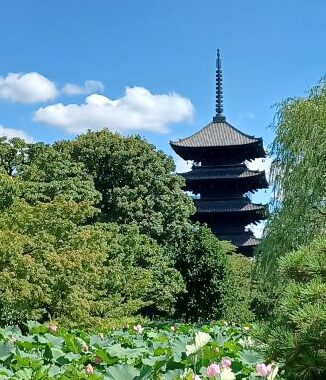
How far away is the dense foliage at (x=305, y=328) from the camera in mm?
2955

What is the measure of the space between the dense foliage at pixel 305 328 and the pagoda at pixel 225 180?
2230cm

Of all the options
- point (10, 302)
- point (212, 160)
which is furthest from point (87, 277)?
point (212, 160)

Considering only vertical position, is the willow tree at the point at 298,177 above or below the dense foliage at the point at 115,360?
above

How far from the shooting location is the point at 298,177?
11.1 meters

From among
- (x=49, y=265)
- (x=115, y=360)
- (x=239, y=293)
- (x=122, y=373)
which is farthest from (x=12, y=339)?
(x=239, y=293)

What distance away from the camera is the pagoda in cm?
2597

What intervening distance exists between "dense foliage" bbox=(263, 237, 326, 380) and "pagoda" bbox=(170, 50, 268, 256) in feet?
73.2

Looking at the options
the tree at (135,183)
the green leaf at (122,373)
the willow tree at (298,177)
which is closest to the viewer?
the green leaf at (122,373)

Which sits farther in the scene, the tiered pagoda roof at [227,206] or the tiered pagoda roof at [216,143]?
the tiered pagoda roof at [216,143]

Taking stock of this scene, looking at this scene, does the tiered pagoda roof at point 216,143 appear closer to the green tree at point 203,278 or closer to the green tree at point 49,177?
the green tree at point 203,278

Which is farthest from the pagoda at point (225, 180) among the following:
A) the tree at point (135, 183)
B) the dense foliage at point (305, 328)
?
the dense foliage at point (305, 328)

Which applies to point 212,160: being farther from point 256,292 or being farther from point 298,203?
point 298,203

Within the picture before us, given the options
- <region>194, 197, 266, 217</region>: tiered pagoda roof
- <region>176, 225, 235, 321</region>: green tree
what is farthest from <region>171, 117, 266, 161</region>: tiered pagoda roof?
<region>176, 225, 235, 321</region>: green tree

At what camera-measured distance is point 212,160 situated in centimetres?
2758
